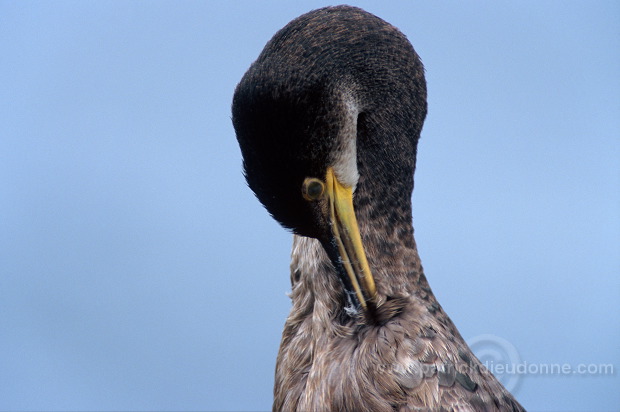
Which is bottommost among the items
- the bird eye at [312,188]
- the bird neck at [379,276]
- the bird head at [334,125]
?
the bird neck at [379,276]

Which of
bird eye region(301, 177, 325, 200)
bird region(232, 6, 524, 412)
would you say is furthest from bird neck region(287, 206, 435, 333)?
bird eye region(301, 177, 325, 200)

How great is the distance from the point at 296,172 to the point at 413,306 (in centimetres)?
42

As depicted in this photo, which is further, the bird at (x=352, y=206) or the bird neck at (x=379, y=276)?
the bird neck at (x=379, y=276)

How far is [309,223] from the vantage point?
57.1 inches

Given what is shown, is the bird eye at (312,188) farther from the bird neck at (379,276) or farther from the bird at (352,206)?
the bird neck at (379,276)

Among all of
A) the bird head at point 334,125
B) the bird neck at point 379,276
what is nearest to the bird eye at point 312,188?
the bird head at point 334,125

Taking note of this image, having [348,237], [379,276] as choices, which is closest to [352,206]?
[348,237]

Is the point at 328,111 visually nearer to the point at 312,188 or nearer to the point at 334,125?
the point at 334,125

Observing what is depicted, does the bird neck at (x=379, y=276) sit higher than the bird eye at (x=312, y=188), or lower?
lower

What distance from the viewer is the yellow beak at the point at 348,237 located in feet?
4.80

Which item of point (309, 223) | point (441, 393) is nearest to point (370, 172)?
point (309, 223)

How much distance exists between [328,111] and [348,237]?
0.27 m

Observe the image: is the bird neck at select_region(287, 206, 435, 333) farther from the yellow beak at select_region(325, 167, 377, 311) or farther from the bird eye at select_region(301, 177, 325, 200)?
the bird eye at select_region(301, 177, 325, 200)

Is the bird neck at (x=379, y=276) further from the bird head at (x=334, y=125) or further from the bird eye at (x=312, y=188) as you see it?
the bird eye at (x=312, y=188)
